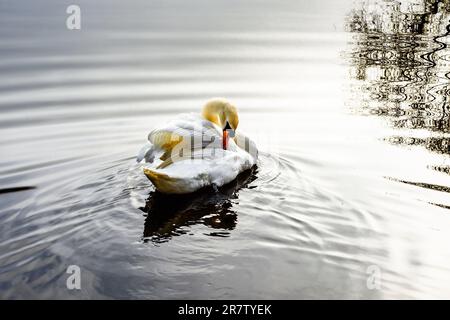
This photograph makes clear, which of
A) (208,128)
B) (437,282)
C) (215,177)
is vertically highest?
(208,128)

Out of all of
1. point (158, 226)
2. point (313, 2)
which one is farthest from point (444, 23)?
point (158, 226)

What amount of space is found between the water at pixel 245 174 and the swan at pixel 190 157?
0.71 feet

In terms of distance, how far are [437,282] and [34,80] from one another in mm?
9732

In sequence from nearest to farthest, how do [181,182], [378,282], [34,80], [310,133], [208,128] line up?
[378,282] < [181,182] < [208,128] < [310,133] < [34,80]

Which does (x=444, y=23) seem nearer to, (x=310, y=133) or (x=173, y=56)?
(x=173, y=56)

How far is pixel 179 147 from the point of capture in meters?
8.01

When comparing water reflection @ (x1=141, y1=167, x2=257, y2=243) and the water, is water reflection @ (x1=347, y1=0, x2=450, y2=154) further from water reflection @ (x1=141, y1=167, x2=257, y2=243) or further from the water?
water reflection @ (x1=141, y1=167, x2=257, y2=243)

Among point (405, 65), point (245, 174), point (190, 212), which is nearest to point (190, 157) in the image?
point (190, 212)

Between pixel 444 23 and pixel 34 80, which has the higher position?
pixel 444 23

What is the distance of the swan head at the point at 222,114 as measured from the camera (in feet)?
30.3

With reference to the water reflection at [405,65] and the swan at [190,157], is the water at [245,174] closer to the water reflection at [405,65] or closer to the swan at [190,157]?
the water reflection at [405,65]

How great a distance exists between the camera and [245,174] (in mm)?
8797

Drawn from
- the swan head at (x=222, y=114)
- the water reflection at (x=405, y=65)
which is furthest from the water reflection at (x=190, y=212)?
the water reflection at (x=405, y=65)

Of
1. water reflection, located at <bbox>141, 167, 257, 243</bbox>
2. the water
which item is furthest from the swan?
the water
